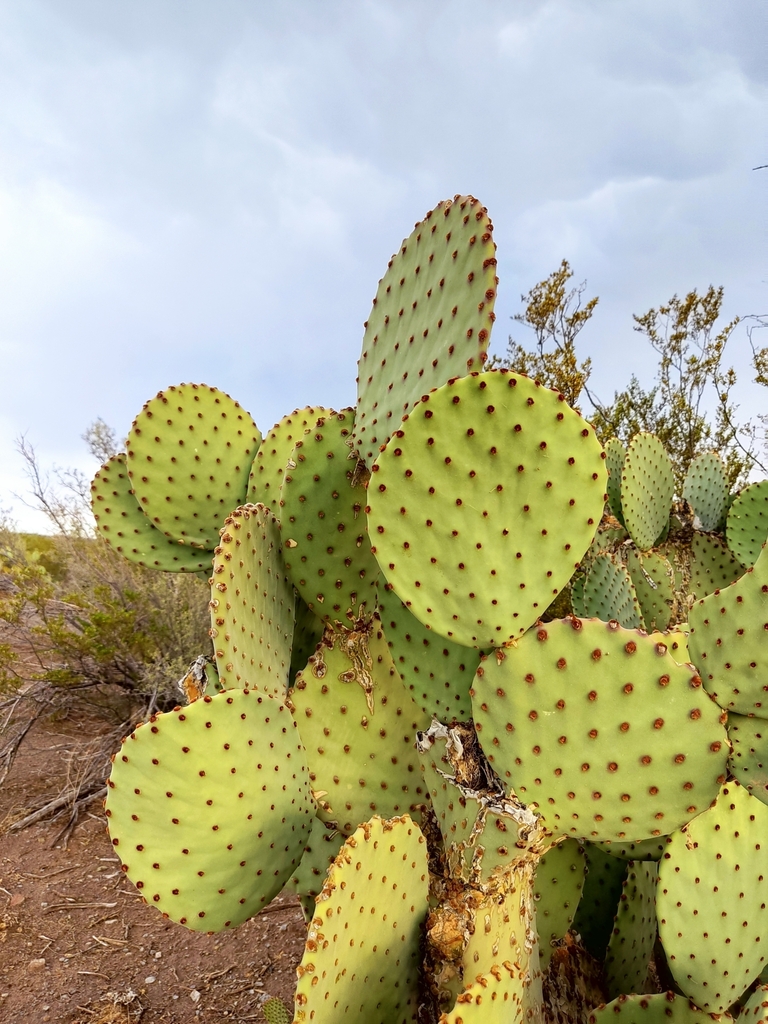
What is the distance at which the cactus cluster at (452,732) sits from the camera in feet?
3.31

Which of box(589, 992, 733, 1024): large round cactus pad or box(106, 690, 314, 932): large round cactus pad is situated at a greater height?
box(106, 690, 314, 932): large round cactus pad

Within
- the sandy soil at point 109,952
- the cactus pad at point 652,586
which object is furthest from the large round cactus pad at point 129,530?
the cactus pad at point 652,586

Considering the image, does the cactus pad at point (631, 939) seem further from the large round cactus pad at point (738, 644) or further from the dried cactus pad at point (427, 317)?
the dried cactus pad at point (427, 317)

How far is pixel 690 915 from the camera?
47.9 inches

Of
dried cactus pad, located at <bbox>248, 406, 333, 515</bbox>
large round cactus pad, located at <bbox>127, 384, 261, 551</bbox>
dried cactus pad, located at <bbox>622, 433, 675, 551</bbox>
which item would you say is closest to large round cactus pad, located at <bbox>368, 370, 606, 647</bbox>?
dried cactus pad, located at <bbox>248, 406, 333, 515</bbox>

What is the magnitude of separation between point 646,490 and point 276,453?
230 centimetres

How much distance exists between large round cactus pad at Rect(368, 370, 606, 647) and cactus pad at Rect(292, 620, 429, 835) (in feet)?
1.48

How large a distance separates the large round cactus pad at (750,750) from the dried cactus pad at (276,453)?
1.32 metres

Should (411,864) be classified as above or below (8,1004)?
above

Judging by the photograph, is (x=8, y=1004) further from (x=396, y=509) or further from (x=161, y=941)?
(x=396, y=509)

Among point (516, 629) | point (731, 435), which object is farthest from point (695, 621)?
point (731, 435)

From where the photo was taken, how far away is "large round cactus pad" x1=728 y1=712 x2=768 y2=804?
1.38 m

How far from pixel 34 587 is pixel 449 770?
16.2 ft

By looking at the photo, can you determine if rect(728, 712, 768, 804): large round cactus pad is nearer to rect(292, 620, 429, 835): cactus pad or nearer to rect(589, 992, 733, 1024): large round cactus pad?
rect(589, 992, 733, 1024): large round cactus pad
